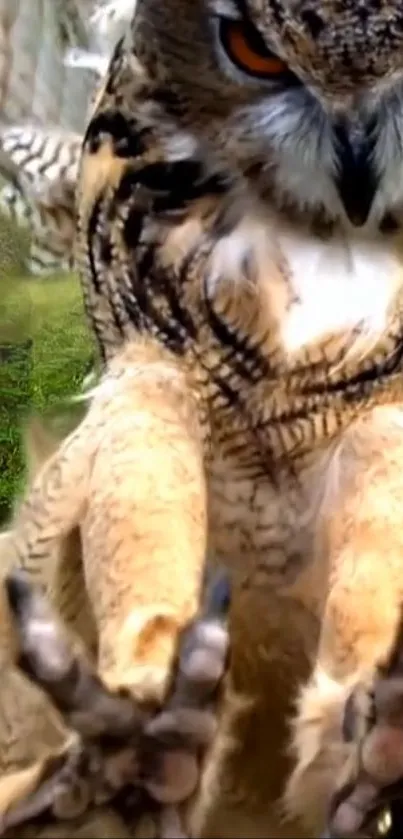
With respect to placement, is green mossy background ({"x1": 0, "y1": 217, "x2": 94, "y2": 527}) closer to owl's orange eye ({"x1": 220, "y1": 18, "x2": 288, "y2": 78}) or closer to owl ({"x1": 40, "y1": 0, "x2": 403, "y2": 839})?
owl ({"x1": 40, "y1": 0, "x2": 403, "y2": 839})

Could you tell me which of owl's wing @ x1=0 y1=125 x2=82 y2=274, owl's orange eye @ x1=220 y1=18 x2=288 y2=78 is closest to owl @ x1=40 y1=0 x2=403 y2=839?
owl's orange eye @ x1=220 y1=18 x2=288 y2=78

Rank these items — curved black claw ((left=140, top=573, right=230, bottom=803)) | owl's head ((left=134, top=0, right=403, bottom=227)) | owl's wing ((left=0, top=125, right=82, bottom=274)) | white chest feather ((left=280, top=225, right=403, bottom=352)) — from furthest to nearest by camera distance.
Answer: owl's wing ((left=0, top=125, right=82, bottom=274)) → white chest feather ((left=280, top=225, right=403, bottom=352)) → owl's head ((left=134, top=0, right=403, bottom=227)) → curved black claw ((left=140, top=573, right=230, bottom=803))

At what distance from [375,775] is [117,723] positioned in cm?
13

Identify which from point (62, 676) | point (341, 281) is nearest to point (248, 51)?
point (341, 281)

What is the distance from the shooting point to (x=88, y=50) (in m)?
1.42

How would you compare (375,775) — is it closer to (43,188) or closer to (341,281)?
(341,281)

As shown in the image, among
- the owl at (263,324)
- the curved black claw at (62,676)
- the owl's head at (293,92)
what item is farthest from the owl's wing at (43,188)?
the curved black claw at (62,676)

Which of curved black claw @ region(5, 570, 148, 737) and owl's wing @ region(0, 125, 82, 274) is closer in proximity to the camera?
curved black claw @ region(5, 570, 148, 737)

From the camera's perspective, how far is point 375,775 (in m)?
0.85

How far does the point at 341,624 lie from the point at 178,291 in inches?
9.9

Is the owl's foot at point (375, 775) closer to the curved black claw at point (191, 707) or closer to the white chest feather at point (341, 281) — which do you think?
the curved black claw at point (191, 707)

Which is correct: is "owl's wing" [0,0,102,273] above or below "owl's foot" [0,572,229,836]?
above

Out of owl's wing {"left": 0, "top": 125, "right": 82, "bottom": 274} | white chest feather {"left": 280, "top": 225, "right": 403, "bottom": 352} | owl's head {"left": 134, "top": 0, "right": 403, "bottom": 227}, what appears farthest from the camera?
owl's wing {"left": 0, "top": 125, "right": 82, "bottom": 274}

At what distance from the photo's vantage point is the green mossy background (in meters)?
1.45
